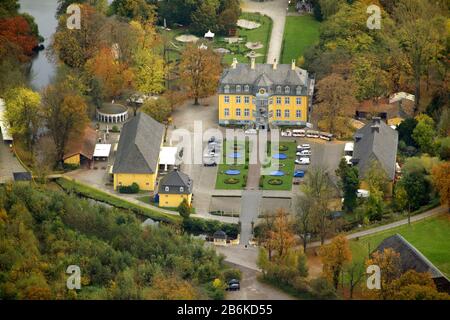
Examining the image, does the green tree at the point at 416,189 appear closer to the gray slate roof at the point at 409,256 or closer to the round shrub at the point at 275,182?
the gray slate roof at the point at 409,256

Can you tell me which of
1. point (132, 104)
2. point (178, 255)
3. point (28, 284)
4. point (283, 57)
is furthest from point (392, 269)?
point (283, 57)

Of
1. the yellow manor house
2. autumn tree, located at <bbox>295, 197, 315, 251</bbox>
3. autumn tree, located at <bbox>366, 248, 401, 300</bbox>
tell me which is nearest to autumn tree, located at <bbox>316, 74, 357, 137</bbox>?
the yellow manor house

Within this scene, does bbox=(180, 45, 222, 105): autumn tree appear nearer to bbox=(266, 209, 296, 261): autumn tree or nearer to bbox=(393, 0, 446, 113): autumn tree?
bbox=(393, 0, 446, 113): autumn tree

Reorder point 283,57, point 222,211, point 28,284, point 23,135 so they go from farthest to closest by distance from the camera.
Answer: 1. point 283,57
2. point 23,135
3. point 222,211
4. point 28,284

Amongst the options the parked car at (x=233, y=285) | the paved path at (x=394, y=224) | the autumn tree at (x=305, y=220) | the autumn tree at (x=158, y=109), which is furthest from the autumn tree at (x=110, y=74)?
the parked car at (x=233, y=285)

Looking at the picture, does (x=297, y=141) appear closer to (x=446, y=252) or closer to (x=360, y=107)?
(x=360, y=107)
